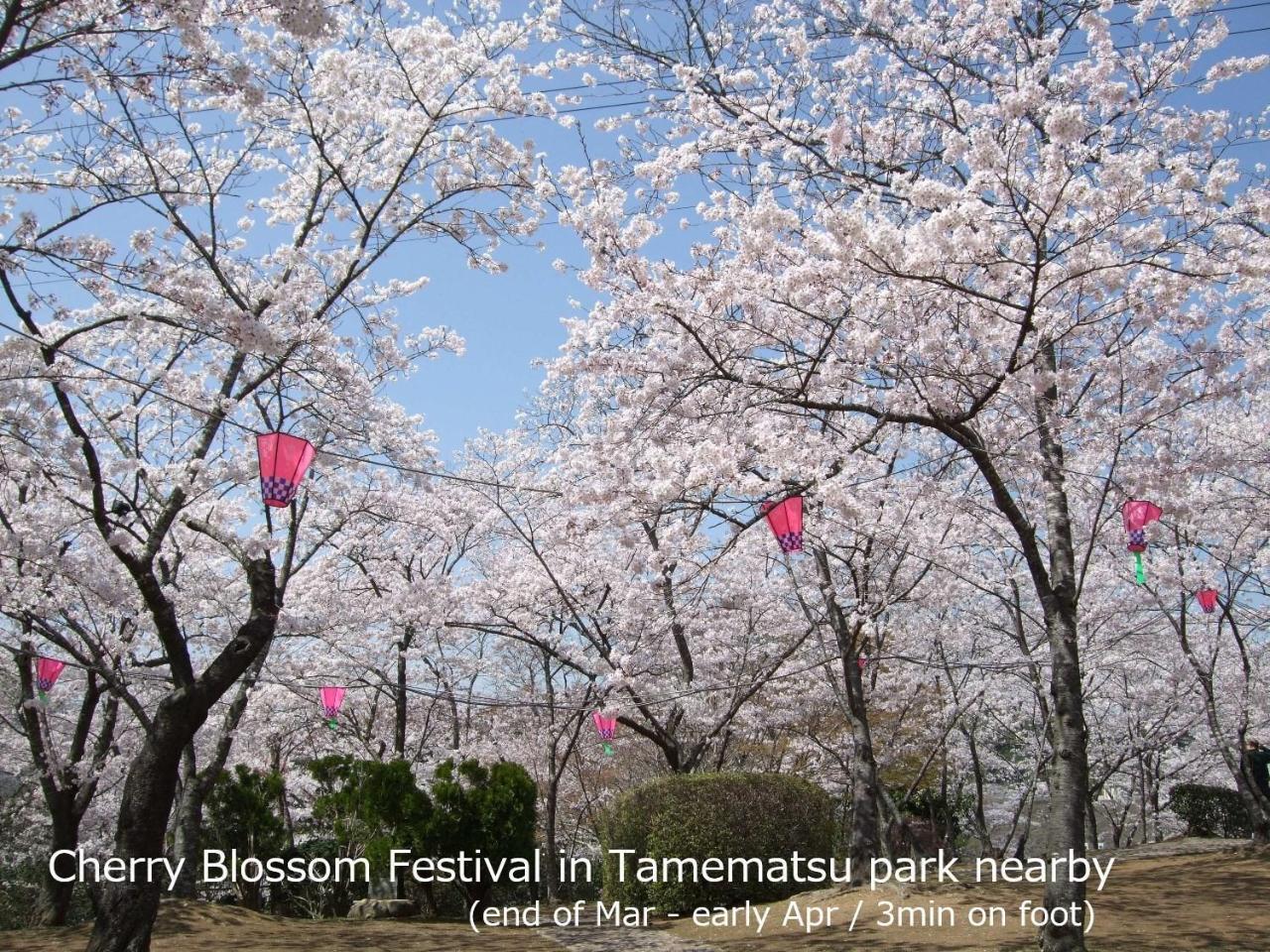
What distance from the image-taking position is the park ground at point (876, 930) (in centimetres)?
676

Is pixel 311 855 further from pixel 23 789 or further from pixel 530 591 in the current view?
pixel 23 789

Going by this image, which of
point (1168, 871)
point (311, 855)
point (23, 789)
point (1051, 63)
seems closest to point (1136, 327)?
point (1051, 63)

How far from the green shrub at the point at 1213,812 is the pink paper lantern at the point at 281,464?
15741mm

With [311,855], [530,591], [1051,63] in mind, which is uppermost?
[1051,63]

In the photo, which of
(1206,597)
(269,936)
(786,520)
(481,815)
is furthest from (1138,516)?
(269,936)

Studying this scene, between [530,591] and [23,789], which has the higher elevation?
[530,591]

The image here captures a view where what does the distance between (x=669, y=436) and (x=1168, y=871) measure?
284 inches

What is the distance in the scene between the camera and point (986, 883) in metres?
9.03

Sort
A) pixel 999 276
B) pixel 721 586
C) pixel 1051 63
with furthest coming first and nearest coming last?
pixel 721 586, pixel 1051 63, pixel 999 276

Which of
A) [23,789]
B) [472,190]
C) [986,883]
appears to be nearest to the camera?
[472,190]

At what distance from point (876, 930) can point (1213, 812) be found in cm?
1109

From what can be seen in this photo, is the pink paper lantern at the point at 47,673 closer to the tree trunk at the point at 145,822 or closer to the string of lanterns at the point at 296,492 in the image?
the tree trunk at the point at 145,822

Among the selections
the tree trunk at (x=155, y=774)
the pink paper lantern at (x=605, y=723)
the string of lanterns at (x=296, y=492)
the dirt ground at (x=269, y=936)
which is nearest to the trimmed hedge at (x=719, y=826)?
the pink paper lantern at (x=605, y=723)

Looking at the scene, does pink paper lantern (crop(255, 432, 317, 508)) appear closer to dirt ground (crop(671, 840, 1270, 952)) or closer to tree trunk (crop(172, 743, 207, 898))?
tree trunk (crop(172, 743, 207, 898))
